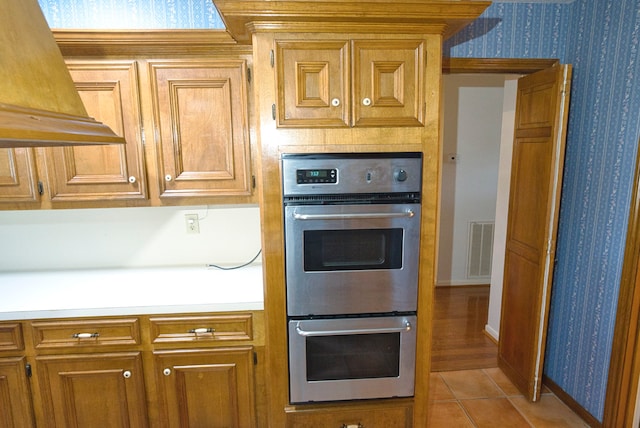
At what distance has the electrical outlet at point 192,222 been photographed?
2.26m

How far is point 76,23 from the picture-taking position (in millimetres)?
1960

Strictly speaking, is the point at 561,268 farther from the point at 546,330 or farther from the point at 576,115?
the point at 576,115

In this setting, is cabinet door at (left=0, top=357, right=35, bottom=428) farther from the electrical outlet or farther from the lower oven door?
the lower oven door

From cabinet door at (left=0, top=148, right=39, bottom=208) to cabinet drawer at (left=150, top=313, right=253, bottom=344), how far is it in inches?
33.8

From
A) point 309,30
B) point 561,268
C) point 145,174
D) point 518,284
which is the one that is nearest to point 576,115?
point 561,268

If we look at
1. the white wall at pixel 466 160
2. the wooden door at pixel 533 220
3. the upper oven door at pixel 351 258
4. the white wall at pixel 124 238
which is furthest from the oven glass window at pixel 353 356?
the white wall at pixel 466 160

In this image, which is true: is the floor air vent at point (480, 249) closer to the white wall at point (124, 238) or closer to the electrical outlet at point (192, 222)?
the white wall at point (124, 238)

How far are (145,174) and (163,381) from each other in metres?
0.98

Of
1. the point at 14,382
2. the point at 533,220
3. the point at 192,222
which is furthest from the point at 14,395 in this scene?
the point at 533,220

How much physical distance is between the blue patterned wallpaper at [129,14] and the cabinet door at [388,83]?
94 cm

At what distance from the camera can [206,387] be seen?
182 cm

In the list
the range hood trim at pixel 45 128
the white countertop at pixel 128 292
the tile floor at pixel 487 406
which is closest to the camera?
the range hood trim at pixel 45 128

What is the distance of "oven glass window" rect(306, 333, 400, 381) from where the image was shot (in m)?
1.72

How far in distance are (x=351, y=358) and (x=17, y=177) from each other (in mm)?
1770
